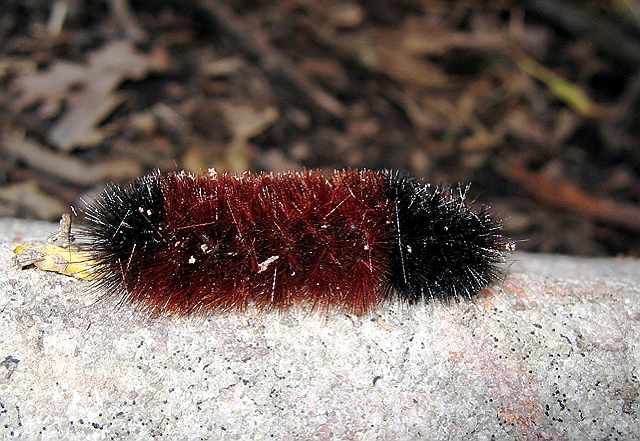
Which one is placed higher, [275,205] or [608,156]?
[608,156]

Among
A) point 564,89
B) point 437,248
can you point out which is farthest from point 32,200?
point 564,89

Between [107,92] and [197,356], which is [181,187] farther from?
[107,92]

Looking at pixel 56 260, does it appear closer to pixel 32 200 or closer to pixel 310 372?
pixel 310 372

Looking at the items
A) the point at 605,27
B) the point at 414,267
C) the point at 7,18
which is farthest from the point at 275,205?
the point at 605,27

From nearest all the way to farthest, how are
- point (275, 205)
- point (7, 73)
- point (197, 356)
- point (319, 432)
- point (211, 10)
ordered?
point (319, 432) → point (197, 356) → point (275, 205) → point (7, 73) → point (211, 10)

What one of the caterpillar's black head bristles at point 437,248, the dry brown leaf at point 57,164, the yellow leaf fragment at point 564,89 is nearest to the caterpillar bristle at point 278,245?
the caterpillar's black head bristles at point 437,248

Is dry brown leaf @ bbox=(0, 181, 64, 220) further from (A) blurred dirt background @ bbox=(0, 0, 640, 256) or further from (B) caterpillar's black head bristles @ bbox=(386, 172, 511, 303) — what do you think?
(B) caterpillar's black head bristles @ bbox=(386, 172, 511, 303)
